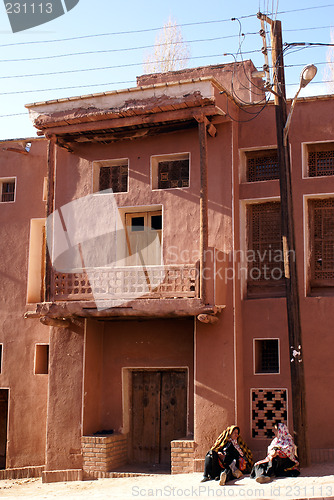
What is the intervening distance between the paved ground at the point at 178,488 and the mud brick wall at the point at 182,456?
0.23 meters

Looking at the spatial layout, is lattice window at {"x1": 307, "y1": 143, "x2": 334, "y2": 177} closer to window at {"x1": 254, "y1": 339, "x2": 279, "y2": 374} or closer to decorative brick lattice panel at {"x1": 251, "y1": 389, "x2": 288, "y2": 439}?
window at {"x1": 254, "y1": 339, "x2": 279, "y2": 374}

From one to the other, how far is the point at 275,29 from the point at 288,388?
21.3ft

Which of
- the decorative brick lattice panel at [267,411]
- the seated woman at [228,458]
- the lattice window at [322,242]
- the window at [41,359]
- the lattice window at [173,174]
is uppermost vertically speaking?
the lattice window at [173,174]

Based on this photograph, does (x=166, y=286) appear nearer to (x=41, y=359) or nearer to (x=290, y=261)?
(x=290, y=261)

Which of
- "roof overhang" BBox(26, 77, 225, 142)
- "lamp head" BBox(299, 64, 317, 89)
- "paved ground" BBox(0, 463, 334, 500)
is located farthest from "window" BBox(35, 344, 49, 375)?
"lamp head" BBox(299, 64, 317, 89)

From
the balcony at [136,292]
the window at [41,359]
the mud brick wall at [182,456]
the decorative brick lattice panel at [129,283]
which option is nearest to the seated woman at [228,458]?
the mud brick wall at [182,456]

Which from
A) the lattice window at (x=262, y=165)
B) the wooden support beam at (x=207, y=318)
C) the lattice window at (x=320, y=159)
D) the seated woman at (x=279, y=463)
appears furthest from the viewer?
the lattice window at (x=262, y=165)

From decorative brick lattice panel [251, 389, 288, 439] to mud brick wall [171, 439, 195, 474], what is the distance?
1.22m

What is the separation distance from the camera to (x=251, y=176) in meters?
14.8

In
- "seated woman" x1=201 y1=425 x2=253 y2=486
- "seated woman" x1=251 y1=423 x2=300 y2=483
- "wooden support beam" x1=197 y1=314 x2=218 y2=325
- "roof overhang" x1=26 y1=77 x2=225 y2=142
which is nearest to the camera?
"seated woman" x1=251 y1=423 x2=300 y2=483

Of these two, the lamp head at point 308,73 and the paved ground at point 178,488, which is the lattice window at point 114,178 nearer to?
the lamp head at point 308,73

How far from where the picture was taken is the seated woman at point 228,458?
1232 cm

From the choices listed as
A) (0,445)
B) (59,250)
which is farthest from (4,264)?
(0,445)

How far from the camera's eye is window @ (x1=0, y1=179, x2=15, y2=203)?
16.7 metres
